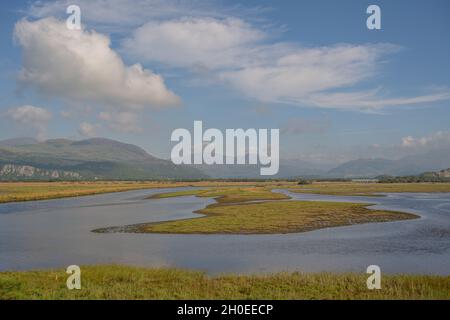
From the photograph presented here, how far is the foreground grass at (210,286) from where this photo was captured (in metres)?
24.4

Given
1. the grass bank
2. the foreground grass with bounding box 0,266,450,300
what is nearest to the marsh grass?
the grass bank

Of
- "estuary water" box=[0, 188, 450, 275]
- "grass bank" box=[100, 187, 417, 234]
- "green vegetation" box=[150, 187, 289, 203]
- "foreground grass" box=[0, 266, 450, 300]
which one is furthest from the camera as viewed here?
"green vegetation" box=[150, 187, 289, 203]

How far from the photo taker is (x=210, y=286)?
26.9m

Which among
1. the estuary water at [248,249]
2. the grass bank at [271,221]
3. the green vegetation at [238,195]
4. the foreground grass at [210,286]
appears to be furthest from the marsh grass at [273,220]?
the green vegetation at [238,195]

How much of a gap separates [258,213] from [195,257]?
3629cm

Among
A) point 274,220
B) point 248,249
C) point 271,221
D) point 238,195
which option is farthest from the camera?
point 238,195

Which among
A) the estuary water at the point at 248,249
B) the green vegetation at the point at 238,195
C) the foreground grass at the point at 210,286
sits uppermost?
the foreground grass at the point at 210,286

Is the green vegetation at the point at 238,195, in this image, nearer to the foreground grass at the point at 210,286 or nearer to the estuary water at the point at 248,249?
the estuary water at the point at 248,249

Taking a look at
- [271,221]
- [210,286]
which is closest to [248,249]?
[210,286]

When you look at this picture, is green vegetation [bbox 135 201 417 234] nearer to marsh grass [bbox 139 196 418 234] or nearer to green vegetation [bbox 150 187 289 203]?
marsh grass [bbox 139 196 418 234]

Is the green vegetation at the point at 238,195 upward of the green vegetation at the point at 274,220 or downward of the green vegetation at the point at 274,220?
downward

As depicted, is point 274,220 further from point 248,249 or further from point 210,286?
point 210,286

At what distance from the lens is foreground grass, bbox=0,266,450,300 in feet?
80.0
